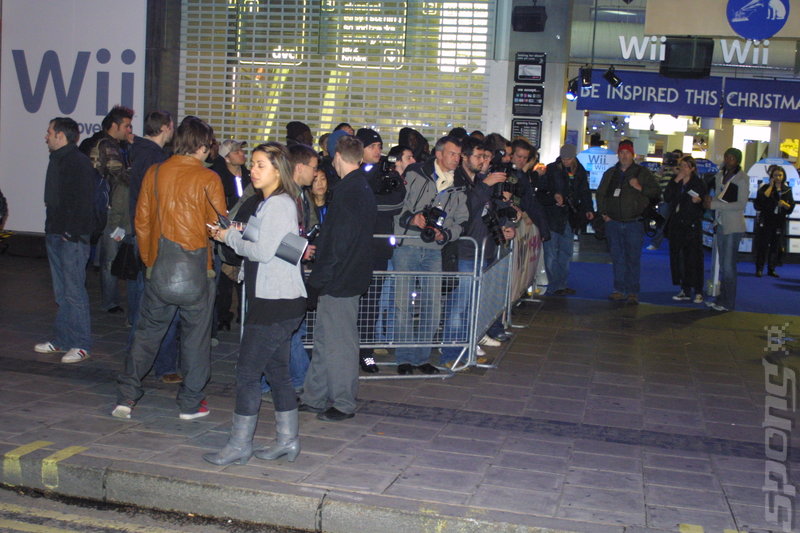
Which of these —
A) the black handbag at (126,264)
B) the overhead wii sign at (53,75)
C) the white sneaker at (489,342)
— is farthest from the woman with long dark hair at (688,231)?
the overhead wii sign at (53,75)

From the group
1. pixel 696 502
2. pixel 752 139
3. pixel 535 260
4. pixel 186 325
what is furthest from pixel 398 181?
pixel 752 139

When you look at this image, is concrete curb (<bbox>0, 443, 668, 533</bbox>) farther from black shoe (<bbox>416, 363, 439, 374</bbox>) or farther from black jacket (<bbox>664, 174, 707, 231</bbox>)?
black jacket (<bbox>664, 174, 707, 231</bbox>)

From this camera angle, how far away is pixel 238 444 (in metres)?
5.54

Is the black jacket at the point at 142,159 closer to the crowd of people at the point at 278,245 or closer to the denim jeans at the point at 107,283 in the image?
the crowd of people at the point at 278,245

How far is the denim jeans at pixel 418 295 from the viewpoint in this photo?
7938mm

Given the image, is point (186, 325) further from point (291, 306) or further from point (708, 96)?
point (708, 96)

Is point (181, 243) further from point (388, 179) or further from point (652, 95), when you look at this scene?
point (652, 95)

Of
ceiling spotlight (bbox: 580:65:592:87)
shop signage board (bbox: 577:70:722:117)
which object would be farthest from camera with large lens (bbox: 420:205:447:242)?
shop signage board (bbox: 577:70:722:117)

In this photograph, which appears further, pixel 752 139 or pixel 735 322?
pixel 752 139

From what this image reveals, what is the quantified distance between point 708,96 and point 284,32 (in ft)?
25.4

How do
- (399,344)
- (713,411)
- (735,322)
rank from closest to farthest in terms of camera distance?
(713,411)
(399,344)
(735,322)

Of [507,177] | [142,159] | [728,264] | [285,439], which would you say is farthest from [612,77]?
[285,439]

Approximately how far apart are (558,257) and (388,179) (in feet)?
18.5

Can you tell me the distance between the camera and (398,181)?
794 cm
